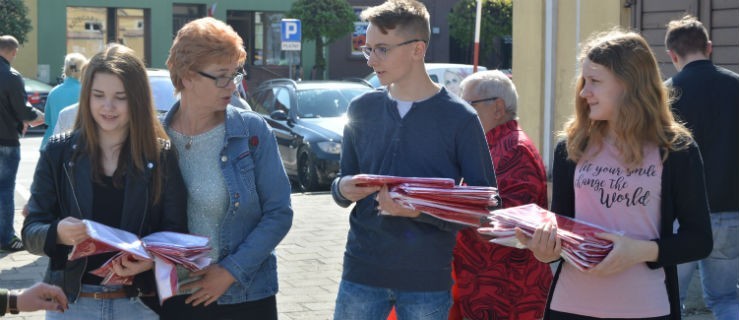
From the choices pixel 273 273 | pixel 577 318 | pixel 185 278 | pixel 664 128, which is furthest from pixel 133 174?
pixel 664 128

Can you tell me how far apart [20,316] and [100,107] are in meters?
3.79

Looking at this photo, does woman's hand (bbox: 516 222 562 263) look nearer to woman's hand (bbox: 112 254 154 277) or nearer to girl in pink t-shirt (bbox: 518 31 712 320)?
girl in pink t-shirt (bbox: 518 31 712 320)

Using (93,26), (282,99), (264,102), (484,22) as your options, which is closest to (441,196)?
(282,99)

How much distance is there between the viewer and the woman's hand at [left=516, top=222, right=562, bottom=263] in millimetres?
3299

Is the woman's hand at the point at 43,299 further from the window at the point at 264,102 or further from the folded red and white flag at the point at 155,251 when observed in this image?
the window at the point at 264,102

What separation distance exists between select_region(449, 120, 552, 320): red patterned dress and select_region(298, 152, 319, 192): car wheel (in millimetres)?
9877

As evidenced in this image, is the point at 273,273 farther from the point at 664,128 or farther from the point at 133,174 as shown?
the point at 664,128

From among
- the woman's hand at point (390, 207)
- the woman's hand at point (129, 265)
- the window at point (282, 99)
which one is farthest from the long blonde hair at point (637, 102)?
the window at point (282, 99)

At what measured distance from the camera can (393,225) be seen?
3.92 meters

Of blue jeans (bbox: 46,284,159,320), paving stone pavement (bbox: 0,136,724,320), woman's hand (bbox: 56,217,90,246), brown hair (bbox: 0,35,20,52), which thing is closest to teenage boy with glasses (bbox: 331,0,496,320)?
blue jeans (bbox: 46,284,159,320)

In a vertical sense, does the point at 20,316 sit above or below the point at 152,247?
below

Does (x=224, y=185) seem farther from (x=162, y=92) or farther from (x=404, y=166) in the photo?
(x=162, y=92)

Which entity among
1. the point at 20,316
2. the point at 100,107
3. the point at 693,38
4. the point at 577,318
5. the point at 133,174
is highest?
the point at 693,38

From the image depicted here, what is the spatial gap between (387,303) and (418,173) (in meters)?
0.54
